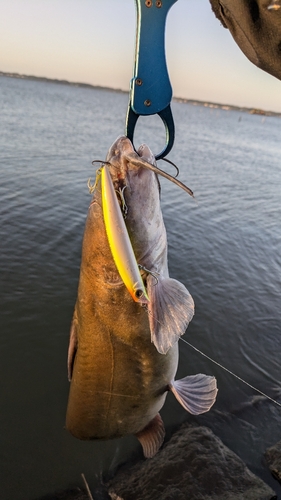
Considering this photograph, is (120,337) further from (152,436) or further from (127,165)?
(152,436)

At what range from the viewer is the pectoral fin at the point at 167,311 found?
2.35 metres

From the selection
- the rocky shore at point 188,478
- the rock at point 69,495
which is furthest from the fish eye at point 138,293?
the rock at point 69,495

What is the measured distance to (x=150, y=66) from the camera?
2.33 meters

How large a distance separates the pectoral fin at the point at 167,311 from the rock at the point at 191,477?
318 cm

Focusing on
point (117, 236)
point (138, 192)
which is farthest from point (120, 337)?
point (138, 192)

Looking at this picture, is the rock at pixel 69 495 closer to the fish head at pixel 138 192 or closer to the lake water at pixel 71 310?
the lake water at pixel 71 310

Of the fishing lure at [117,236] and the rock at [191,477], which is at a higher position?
the fishing lure at [117,236]

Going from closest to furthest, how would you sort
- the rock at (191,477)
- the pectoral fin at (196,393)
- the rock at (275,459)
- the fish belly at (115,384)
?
the fish belly at (115,384) → the pectoral fin at (196,393) → the rock at (191,477) → the rock at (275,459)

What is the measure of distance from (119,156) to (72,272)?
733 centimetres

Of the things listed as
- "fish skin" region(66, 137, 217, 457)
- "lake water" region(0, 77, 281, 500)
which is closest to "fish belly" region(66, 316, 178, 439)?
"fish skin" region(66, 137, 217, 457)

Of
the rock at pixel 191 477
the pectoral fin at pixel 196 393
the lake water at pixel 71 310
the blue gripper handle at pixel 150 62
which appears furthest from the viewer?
the lake water at pixel 71 310

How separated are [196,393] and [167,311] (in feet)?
4.80

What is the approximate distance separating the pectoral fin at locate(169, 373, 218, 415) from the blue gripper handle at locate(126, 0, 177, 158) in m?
2.41

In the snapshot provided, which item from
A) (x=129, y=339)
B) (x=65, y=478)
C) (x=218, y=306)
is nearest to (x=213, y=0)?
(x=129, y=339)
